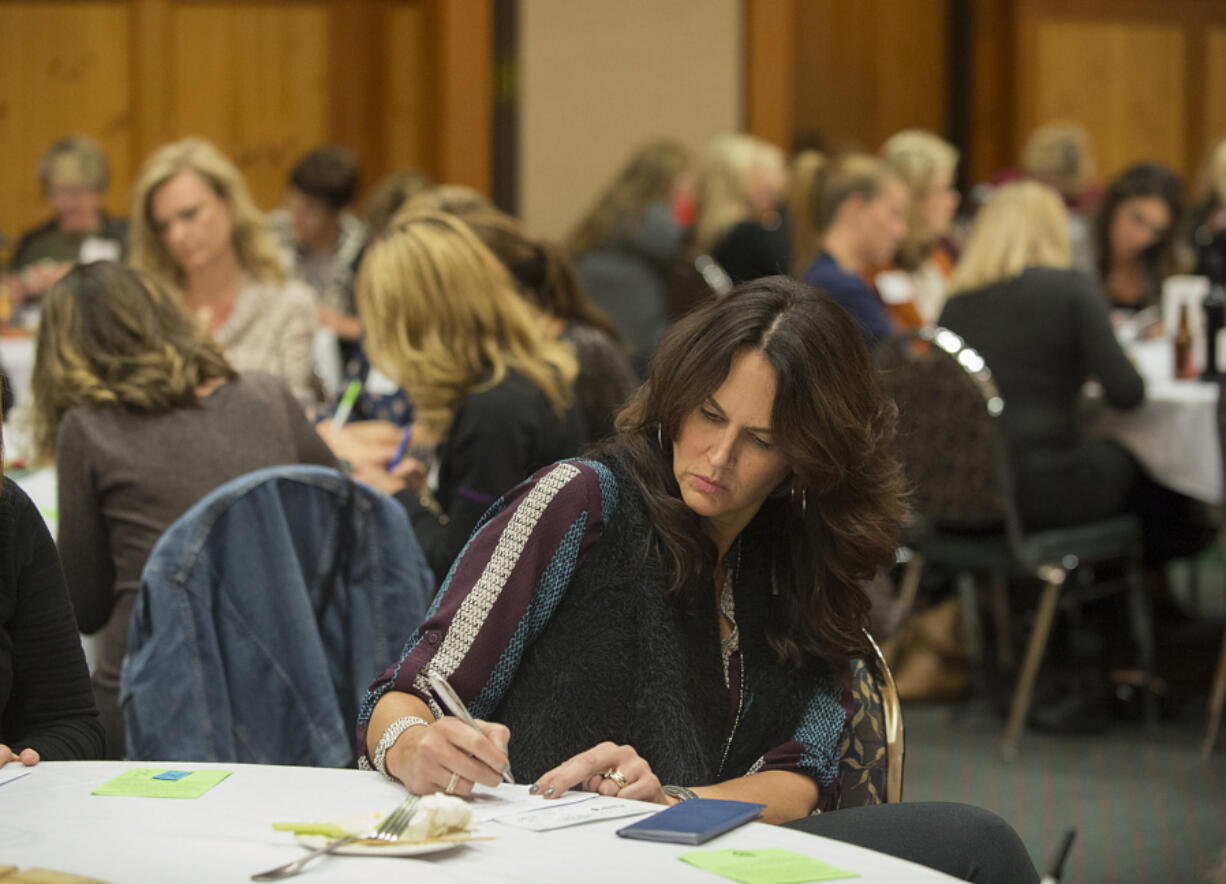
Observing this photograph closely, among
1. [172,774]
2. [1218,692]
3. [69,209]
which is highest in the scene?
[69,209]

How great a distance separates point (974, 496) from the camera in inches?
156

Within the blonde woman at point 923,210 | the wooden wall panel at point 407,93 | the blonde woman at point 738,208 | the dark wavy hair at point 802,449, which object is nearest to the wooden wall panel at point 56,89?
the wooden wall panel at point 407,93

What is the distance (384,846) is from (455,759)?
0.55ft

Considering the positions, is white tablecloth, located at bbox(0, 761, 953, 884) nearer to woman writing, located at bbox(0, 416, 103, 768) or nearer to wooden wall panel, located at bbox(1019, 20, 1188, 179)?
woman writing, located at bbox(0, 416, 103, 768)

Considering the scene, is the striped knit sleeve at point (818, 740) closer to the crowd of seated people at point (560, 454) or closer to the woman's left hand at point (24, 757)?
the crowd of seated people at point (560, 454)

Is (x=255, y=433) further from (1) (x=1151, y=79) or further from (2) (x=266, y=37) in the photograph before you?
(1) (x=1151, y=79)

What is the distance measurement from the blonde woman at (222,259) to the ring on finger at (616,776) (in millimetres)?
3028

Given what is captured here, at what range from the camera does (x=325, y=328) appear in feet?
17.8

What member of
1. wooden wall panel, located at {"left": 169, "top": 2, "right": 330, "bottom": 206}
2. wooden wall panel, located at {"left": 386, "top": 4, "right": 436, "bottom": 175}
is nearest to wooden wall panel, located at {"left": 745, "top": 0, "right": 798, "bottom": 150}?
wooden wall panel, located at {"left": 386, "top": 4, "right": 436, "bottom": 175}

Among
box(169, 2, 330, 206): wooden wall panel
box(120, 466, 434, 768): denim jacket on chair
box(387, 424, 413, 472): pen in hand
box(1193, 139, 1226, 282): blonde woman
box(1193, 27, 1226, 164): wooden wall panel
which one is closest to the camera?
box(120, 466, 434, 768): denim jacket on chair

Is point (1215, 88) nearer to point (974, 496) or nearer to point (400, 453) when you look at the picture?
point (974, 496)

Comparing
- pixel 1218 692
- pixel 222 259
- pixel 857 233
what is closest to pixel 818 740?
pixel 1218 692

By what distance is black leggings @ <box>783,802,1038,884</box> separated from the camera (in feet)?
5.24

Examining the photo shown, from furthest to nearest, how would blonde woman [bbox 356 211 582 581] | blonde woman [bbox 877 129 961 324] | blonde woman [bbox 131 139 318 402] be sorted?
blonde woman [bbox 877 129 961 324], blonde woman [bbox 131 139 318 402], blonde woman [bbox 356 211 582 581]
